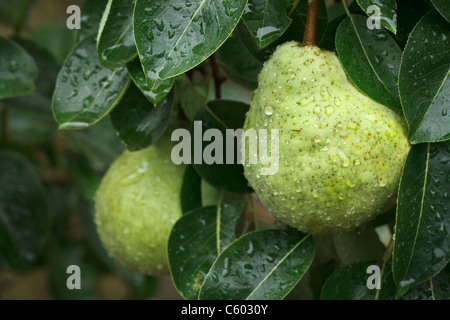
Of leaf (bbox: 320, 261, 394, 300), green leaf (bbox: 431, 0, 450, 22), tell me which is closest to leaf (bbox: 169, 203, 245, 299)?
leaf (bbox: 320, 261, 394, 300)

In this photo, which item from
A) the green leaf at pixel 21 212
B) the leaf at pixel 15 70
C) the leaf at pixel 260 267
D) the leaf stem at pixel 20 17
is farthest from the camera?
the leaf stem at pixel 20 17

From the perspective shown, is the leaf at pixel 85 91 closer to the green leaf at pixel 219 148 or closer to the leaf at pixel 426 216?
the green leaf at pixel 219 148

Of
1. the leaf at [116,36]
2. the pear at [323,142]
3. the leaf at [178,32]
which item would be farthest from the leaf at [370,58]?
the leaf at [116,36]

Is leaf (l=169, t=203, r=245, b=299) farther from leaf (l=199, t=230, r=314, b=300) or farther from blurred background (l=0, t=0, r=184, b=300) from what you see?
blurred background (l=0, t=0, r=184, b=300)

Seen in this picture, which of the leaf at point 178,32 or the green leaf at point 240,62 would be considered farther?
the green leaf at point 240,62
